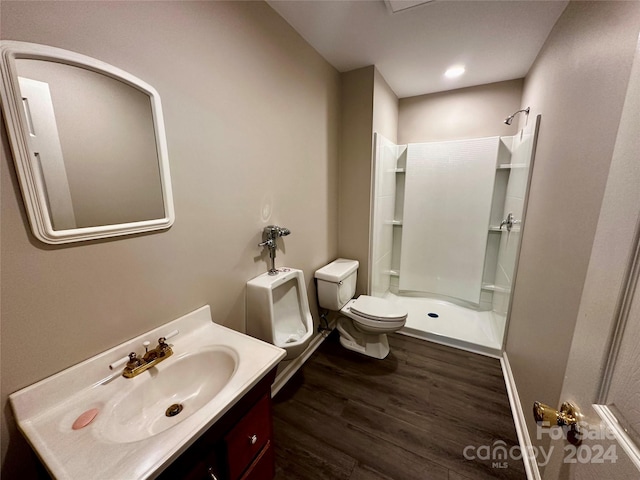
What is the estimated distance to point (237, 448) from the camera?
85cm

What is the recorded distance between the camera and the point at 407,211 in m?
2.88

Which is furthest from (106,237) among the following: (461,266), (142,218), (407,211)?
(461,266)

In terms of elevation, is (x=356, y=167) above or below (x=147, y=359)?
above

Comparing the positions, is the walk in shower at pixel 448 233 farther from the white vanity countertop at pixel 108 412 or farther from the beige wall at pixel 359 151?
the white vanity countertop at pixel 108 412

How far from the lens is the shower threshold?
7.00ft

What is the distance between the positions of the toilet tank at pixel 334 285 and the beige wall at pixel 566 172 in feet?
3.99

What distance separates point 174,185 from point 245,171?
411 mm

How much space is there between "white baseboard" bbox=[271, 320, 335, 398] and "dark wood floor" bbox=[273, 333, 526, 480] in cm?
4

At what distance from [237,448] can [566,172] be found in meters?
1.77

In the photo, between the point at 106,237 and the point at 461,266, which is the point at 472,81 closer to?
the point at 461,266

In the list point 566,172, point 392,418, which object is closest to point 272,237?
point 392,418

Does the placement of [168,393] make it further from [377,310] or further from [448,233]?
[448,233]

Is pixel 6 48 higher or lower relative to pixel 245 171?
higher

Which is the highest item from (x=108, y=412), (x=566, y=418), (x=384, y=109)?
(x=384, y=109)
